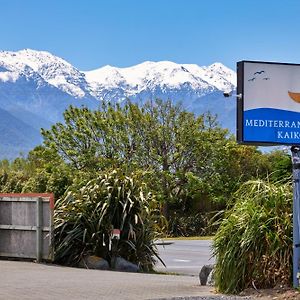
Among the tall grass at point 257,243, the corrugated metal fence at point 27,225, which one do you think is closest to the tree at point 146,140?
the corrugated metal fence at point 27,225

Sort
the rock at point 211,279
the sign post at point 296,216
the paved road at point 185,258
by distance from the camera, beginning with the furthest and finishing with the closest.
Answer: the paved road at point 185,258 → the rock at point 211,279 → the sign post at point 296,216

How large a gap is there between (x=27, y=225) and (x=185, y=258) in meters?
7.69

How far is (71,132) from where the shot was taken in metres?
48.6

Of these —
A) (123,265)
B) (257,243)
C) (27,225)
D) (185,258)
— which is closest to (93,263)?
(123,265)

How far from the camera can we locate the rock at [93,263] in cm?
1769

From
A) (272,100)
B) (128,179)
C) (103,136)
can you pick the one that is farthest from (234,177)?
(272,100)

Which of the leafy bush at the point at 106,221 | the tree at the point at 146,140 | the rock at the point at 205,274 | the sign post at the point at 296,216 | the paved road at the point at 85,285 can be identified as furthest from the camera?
the tree at the point at 146,140

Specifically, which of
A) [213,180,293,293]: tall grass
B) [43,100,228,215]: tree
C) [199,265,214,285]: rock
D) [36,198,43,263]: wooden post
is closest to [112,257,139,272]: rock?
[36,198,43,263]: wooden post

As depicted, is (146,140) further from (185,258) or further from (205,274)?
(205,274)

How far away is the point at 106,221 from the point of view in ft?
59.8

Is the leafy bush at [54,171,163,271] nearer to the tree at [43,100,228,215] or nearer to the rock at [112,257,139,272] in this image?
the rock at [112,257,139,272]

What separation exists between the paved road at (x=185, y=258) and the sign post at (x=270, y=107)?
559cm

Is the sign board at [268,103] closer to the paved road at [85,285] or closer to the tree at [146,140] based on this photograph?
the paved road at [85,285]

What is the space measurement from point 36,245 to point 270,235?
7362 millimetres
